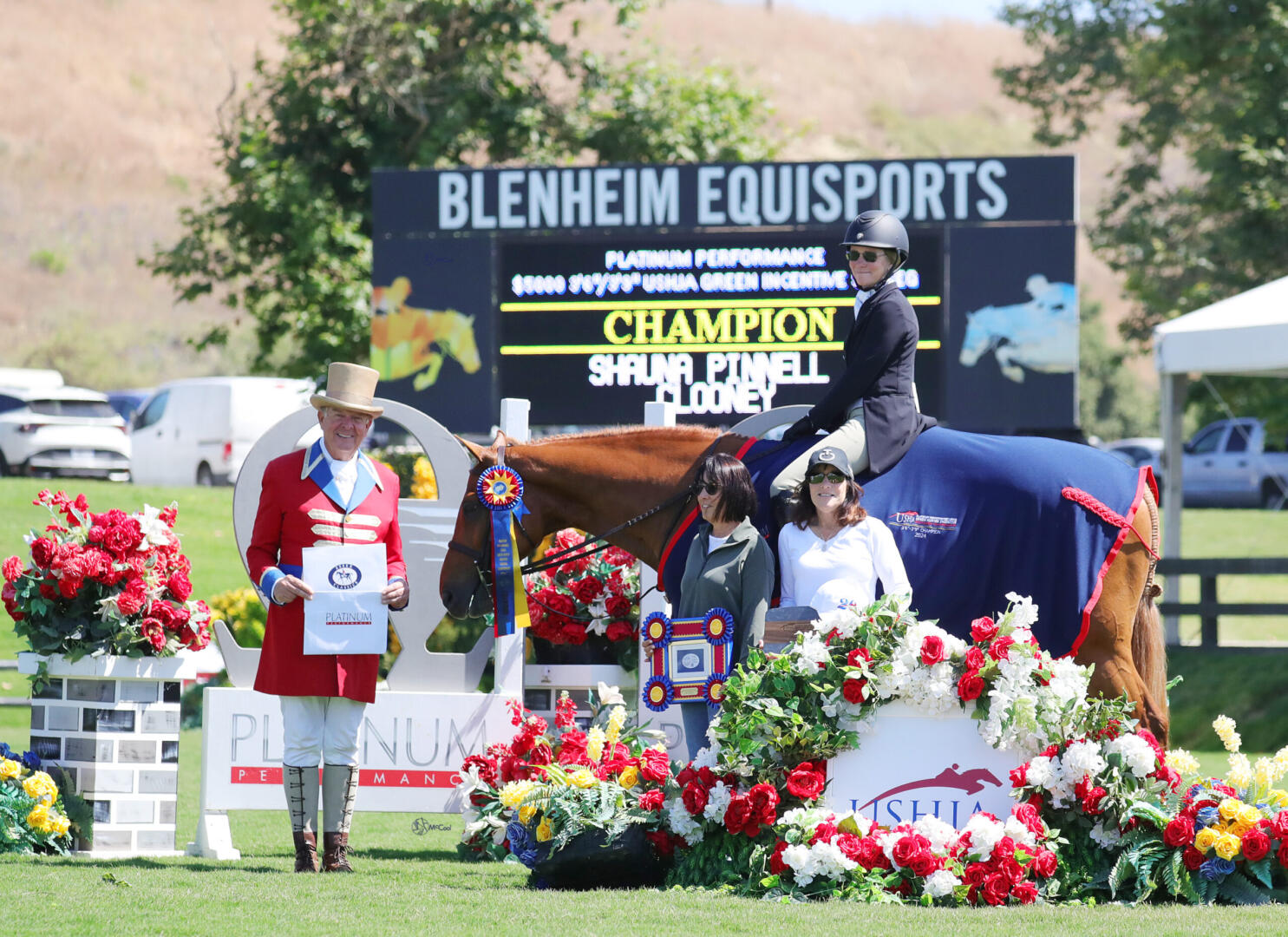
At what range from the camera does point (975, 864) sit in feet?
18.2

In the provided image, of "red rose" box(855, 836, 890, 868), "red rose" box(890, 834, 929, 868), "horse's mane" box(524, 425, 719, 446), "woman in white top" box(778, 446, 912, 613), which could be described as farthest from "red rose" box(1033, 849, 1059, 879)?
"horse's mane" box(524, 425, 719, 446)

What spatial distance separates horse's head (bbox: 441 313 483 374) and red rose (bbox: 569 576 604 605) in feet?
10.6

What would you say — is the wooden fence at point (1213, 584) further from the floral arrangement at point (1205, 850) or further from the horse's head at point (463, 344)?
the floral arrangement at point (1205, 850)

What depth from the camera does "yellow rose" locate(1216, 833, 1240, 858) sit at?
5551 millimetres

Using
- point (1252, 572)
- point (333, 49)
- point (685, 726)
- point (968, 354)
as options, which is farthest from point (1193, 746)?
point (333, 49)

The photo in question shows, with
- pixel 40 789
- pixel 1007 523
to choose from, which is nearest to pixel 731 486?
pixel 1007 523

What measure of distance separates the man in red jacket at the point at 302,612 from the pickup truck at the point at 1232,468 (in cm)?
2504

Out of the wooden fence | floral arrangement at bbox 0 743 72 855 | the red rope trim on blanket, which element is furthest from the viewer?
the wooden fence

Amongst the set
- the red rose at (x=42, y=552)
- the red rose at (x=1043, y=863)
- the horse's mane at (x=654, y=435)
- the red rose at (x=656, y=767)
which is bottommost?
the red rose at (x=1043, y=863)

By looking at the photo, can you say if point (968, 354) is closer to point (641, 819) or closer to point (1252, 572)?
point (1252, 572)

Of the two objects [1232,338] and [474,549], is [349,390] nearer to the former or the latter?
[474,549]

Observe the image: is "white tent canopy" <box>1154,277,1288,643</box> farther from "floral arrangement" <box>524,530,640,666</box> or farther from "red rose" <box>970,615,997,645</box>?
"red rose" <box>970,615,997,645</box>

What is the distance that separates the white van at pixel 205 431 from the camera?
2484 cm

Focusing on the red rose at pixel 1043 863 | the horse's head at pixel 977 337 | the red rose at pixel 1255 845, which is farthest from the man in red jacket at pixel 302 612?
the horse's head at pixel 977 337
